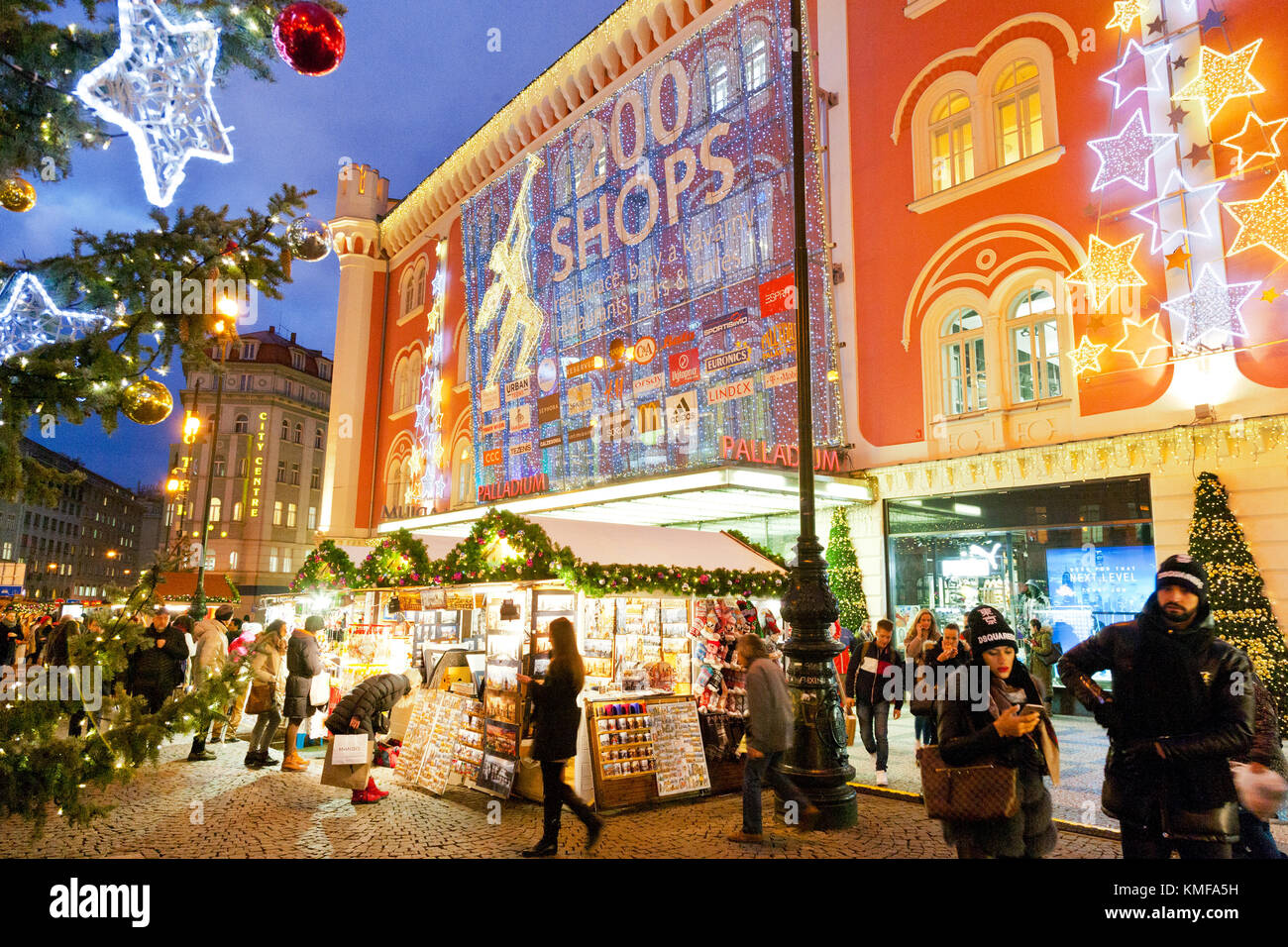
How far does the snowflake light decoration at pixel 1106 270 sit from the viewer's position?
1234 centimetres

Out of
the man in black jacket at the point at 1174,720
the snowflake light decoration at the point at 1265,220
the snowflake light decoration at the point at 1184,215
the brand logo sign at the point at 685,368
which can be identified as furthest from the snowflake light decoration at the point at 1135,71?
the man in black jacket at the point at 1174,720

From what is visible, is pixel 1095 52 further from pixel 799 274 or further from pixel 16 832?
pixel 16 832

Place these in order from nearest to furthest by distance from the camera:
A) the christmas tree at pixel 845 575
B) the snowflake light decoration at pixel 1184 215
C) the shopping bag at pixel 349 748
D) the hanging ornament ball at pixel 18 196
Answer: the hanging ornament ball at pixel 18 196, the shopping bag at pixel 349 748, the snowflake light decoration at pixel 1184 215, the christmas tree at pixel 845 575

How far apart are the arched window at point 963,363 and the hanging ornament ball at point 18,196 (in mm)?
13575

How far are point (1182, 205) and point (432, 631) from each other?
1300cm

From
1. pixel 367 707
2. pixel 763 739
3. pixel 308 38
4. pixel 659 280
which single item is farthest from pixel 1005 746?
pixel 659 280

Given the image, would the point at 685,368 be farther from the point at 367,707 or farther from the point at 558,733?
the point at 558,733

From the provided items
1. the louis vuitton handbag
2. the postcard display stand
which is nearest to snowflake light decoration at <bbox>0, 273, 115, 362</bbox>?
the louis vuitton handbag

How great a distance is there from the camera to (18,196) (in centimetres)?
479

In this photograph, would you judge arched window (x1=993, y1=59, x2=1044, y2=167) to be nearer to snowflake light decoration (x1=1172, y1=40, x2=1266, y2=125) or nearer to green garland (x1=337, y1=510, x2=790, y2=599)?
snowflake light decoration (x1=1172, y1=40, x2=1266, y2=125)

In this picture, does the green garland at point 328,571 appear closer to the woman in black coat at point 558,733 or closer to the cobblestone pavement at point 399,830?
the cobblestone pavement at point 399,830

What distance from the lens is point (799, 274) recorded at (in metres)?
8.25

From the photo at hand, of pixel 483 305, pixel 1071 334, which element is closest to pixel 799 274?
pixel 1071 334

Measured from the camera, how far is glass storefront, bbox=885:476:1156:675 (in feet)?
40.6
